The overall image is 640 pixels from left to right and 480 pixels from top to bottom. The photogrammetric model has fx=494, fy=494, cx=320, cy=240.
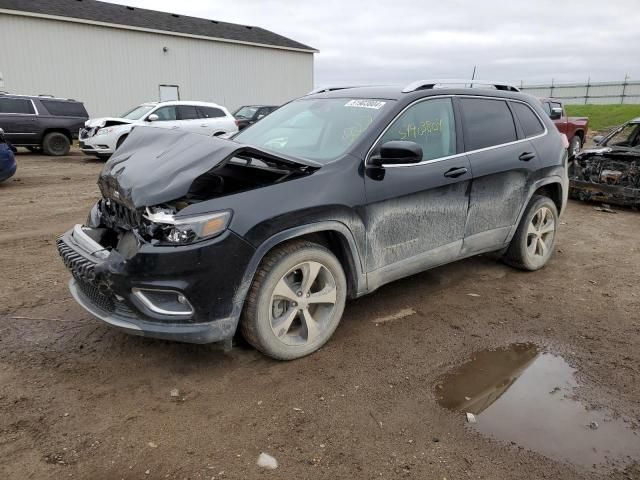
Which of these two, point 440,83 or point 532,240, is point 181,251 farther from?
point 532,240

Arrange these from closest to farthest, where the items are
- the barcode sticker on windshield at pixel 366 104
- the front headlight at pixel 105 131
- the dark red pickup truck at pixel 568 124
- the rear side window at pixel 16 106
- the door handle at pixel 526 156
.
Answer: the barcode sticker on windshield at pixel 366 104 → the door handle at pixel 526 156 → the front headlight at pixel 105 131 → the rear side window at pixel 16 106 → the dark red pickup truck at pixel 568 124

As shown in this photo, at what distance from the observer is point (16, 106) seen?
14312 millimetres

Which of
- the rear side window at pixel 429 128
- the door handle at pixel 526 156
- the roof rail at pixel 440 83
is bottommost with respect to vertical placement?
the door handle at pixel 526 156

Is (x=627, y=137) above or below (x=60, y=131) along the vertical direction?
above

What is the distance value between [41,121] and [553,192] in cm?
1482

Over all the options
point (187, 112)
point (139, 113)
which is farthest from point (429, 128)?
point (139, 113)

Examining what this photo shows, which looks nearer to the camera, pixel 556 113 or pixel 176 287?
pixel 176 287

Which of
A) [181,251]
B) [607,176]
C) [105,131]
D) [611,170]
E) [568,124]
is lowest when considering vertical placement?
[607,176]

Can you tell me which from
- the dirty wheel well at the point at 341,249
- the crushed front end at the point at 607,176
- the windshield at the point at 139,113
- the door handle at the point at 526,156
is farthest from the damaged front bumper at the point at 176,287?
the windshield at the point at 139,113

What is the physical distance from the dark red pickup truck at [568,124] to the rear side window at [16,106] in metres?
15.5

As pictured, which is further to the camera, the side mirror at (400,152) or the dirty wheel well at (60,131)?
the dirty wheel well at (60,131)

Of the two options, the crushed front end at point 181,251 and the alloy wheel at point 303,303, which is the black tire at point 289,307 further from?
the crushed front end at point 181,251

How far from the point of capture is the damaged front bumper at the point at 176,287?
2791mm

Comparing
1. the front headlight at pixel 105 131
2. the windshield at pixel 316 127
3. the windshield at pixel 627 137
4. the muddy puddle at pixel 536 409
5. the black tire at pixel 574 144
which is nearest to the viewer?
the muddy puddle at pixel 536 409
